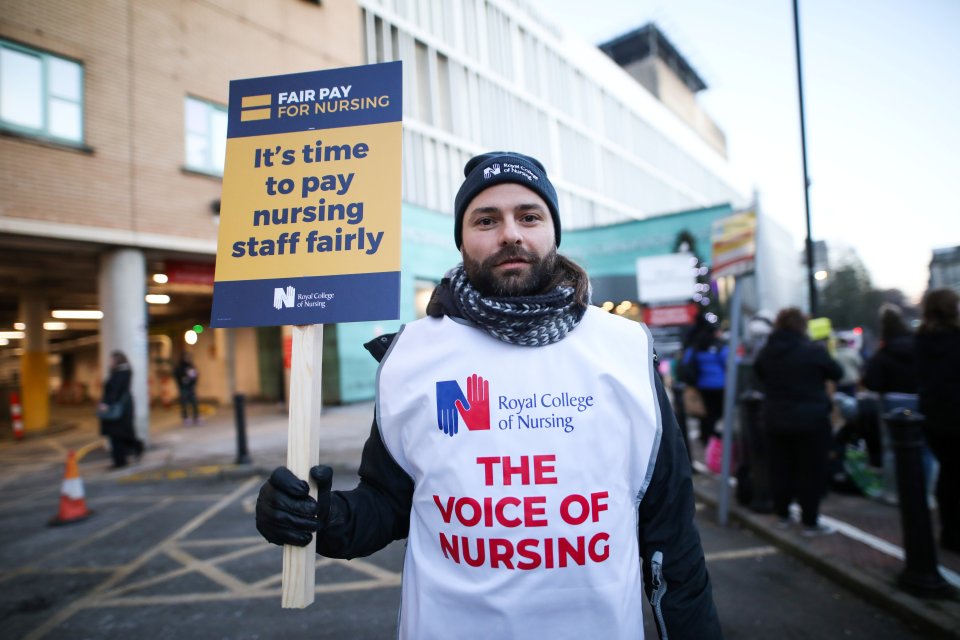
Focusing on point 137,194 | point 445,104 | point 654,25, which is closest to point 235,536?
point 137,194

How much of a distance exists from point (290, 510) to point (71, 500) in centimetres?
630

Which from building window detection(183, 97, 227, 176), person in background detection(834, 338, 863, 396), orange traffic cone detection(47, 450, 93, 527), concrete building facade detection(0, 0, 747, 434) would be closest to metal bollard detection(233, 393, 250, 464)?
orange traffic cone detection(47, 450, 93, 527)

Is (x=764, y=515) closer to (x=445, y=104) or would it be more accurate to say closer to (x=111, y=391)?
(x=111, y=391)

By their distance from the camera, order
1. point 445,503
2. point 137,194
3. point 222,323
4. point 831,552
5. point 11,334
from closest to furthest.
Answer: point 445,503, point 222,323, point 831,552, point 137,194, point 11,334

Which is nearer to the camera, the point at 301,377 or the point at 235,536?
the point at 301,377

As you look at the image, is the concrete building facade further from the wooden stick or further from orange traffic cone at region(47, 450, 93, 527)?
the wooden stick

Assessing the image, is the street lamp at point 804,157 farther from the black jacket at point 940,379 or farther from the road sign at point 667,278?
the black jacket at point 940,379

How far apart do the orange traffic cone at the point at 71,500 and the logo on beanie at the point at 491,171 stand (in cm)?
649

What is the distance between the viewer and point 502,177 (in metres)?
1.68

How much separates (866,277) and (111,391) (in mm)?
33776

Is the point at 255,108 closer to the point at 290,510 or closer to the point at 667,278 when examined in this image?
the point at 290,510

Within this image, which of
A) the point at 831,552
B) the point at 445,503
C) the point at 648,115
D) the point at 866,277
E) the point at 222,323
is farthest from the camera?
the point at 648,115

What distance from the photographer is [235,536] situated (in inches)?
201

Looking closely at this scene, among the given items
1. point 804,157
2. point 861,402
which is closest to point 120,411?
point 861,402
